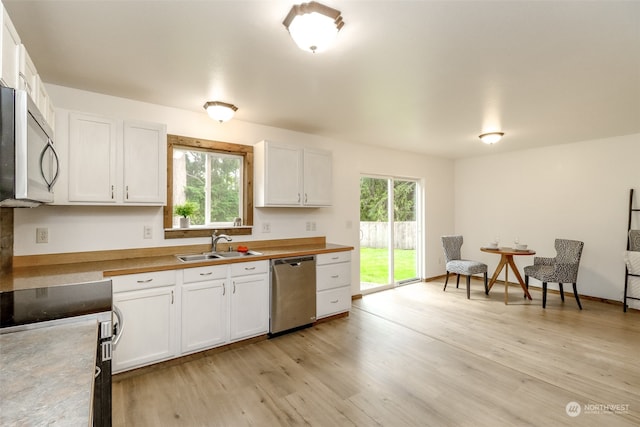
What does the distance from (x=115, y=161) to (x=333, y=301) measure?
2677 millimetres

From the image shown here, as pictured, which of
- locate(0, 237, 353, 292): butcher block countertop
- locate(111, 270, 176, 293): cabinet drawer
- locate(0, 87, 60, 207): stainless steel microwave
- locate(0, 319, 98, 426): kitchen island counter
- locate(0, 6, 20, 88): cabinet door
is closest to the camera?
locate(0, 319, 98, 426): kitchen island counter

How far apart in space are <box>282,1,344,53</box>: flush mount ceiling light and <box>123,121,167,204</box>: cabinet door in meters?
1.72

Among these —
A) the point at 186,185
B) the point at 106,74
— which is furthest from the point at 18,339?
the point at 186,185

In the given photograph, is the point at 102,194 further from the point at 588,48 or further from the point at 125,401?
the point at 588,48

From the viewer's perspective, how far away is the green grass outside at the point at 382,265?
16.1 ft

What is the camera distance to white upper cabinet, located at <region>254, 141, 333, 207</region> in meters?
3.47

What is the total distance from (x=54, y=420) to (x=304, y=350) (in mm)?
2426

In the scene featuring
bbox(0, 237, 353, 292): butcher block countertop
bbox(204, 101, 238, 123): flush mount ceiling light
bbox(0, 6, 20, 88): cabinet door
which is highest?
bbox(204, 101, 238, 123): flush mount ceiling light

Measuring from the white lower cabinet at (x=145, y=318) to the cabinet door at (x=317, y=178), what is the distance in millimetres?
1827

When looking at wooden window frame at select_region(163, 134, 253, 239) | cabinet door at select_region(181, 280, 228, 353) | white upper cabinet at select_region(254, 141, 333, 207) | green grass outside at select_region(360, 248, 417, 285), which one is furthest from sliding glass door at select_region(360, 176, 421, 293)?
cabinet door at select_region(181, 280, 228, 353)

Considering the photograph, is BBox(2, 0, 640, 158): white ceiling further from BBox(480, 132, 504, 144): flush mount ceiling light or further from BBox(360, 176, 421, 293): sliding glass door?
BBox(360, 176, 421, 293): sliding glass door

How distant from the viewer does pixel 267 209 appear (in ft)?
12.3

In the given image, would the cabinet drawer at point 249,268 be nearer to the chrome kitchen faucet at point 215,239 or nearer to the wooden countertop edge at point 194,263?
the wooden countertop edge at point 194,263

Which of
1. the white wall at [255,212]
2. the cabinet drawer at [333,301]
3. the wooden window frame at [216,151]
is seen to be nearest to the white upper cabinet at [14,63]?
the white wall at [255,212]
